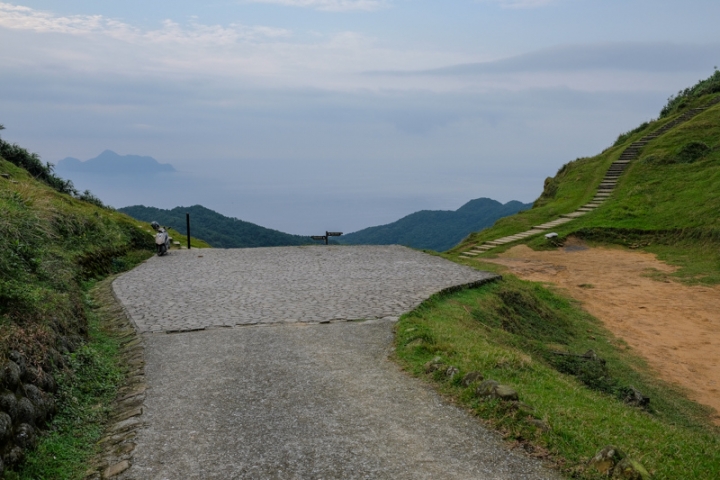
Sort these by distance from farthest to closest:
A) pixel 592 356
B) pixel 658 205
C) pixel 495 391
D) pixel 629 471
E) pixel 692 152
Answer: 1. pixel 692 152
2. pixel 658 205
3. pixel 592 356
4. pixel 495 391
5. pixel 629 471

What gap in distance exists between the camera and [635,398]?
9812 millimetres

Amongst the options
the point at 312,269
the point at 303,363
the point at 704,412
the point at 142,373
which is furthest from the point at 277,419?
the point at 312,269

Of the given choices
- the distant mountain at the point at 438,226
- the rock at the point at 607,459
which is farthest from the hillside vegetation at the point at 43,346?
the distant mountain at the point at 438,226

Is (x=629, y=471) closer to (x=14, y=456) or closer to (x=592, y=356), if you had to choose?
(x=14, y=456)

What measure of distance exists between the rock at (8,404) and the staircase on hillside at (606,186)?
20.0 metres

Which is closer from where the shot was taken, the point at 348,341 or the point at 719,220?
the point at 348,341

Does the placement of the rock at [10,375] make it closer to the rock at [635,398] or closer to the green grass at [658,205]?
the rock at [635,398]

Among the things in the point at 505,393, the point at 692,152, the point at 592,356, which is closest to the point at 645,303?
the point at 592,356

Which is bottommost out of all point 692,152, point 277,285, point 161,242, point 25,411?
point 25,411

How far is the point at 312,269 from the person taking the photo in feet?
57.6

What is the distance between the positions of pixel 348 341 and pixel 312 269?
8.11m

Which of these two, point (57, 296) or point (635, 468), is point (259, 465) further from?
point (57, 296)

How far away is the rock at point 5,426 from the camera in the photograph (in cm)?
517

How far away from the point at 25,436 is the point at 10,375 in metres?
0.71
